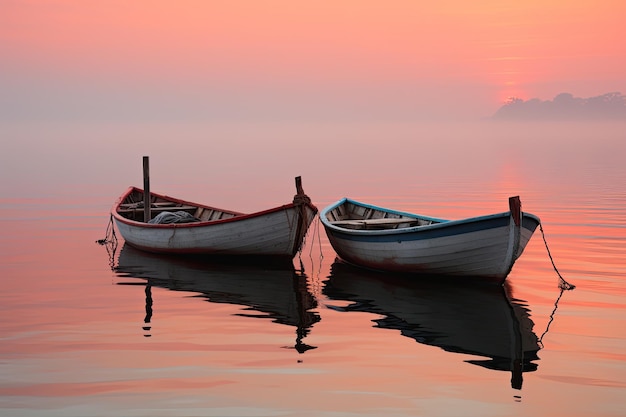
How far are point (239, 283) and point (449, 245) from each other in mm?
5071

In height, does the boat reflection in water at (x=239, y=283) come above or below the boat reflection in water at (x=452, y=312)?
below

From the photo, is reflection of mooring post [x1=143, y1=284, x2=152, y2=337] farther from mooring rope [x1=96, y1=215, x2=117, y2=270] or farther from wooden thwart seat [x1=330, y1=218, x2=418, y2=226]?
wooden thwart seat [x1=330, y1=218, x2=418, y2=226]

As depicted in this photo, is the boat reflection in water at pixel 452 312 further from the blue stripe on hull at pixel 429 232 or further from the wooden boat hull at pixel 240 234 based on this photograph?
the wooden boat hull at pixel 240 234

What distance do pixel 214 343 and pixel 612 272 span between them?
1127cm

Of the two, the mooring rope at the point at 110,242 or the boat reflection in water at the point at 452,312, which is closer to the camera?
the boat reflection in water at the point at 452,312

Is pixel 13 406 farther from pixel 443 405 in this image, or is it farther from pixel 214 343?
pixel 443 405

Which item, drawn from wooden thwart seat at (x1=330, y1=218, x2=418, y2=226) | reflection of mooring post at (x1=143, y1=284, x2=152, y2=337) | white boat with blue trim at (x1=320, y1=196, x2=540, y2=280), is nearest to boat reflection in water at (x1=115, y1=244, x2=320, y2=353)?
reflection of mooring post at (x1=143, y1=284, x2=152, y2=337)

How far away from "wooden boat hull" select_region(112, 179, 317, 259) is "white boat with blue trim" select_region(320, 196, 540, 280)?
1209mm

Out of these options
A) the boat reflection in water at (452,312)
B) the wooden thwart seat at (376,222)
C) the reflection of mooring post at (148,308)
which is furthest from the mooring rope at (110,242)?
the boat reflection in water at (452,312)

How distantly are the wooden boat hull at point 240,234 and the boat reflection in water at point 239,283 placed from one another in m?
0.39

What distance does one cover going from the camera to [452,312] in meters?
16.1

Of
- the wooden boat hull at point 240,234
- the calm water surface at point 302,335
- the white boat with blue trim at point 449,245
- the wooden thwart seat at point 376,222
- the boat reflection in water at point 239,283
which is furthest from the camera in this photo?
the wooden thwart seat at point 376,222

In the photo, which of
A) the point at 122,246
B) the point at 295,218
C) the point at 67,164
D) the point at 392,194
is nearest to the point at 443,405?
the point at 295,218

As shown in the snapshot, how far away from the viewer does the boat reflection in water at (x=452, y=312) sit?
13.4 meters
